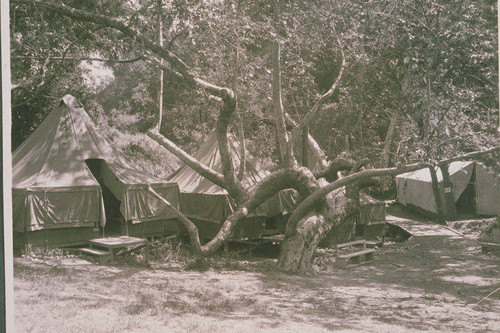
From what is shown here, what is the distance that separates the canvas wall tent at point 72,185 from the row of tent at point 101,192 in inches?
0.8

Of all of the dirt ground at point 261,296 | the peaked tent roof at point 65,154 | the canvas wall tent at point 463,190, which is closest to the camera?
the dirt ground at point 261,296

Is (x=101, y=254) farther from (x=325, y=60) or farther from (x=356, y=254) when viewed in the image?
(x=325, y=60)

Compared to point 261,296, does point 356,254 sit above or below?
above

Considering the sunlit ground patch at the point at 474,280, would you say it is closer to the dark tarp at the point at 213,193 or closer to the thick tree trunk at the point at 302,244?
Answer: the thick tree trunk at the point at 302,244

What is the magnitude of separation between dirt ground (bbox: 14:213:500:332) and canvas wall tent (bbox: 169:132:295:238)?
7.30 ft

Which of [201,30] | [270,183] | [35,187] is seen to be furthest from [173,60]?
[35,187]

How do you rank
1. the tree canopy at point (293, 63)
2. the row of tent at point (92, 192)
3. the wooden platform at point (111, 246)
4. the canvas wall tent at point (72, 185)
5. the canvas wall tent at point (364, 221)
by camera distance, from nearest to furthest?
1. the tree canopy at point (293, 63)
2. the wooden platform at point (111, 246)
3. the canvas wall tent at point (72, 185)
4. the row of tent at point (92, 192)
5. the canvas wall tent at point (364, 221)

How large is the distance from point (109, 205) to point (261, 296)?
7600mm

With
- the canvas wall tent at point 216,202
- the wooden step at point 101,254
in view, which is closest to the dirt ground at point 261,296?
the wooden step at point 101,254

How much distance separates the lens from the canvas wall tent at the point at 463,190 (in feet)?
27.8

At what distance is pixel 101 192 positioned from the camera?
40.8 ft

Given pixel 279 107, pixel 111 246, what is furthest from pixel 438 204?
pixel 111 246

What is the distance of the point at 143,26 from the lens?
35.3ft

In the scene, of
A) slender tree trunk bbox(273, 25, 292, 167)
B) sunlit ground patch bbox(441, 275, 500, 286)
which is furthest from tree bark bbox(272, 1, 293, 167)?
sunlit ground patch bbox(441, 275, 500, 286)
